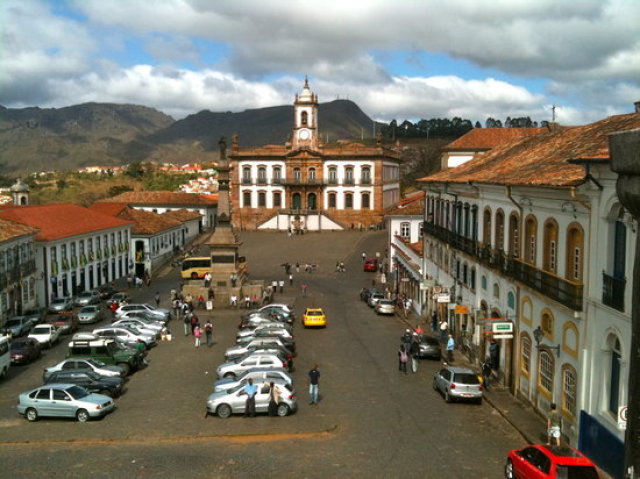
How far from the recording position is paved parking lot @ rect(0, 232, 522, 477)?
16609 millimetres

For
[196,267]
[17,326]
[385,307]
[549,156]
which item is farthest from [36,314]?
[549,156]

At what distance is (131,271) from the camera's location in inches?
2377

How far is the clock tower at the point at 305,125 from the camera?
9450cm

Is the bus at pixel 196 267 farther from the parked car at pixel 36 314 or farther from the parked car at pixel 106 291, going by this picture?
the parked car at pixel 36 314

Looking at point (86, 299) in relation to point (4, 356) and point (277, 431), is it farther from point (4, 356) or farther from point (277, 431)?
point (277, 431)

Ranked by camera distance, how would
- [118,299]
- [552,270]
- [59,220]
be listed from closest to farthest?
[552,270]
[118,299]
[59,220]

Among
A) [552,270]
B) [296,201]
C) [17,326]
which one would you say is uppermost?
[552,270]

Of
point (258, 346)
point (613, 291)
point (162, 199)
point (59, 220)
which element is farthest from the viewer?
point (162, 199)

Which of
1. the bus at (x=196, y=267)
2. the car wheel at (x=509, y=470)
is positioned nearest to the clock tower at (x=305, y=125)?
the bus at (x=196, y=267)

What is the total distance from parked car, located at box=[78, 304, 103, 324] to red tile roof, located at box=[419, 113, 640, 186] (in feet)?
70.0

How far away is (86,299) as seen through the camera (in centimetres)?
4447

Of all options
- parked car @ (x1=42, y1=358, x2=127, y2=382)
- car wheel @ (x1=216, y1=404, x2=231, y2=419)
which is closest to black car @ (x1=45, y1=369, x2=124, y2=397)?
parked car @ (x1=42, y1=358, x2=127, y2=382)

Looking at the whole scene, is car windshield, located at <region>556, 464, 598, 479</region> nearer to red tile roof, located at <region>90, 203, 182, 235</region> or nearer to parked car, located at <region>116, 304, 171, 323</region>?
parked car, located at <region>116, 304, 171, 323</region>

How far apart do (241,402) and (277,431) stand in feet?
6.43
